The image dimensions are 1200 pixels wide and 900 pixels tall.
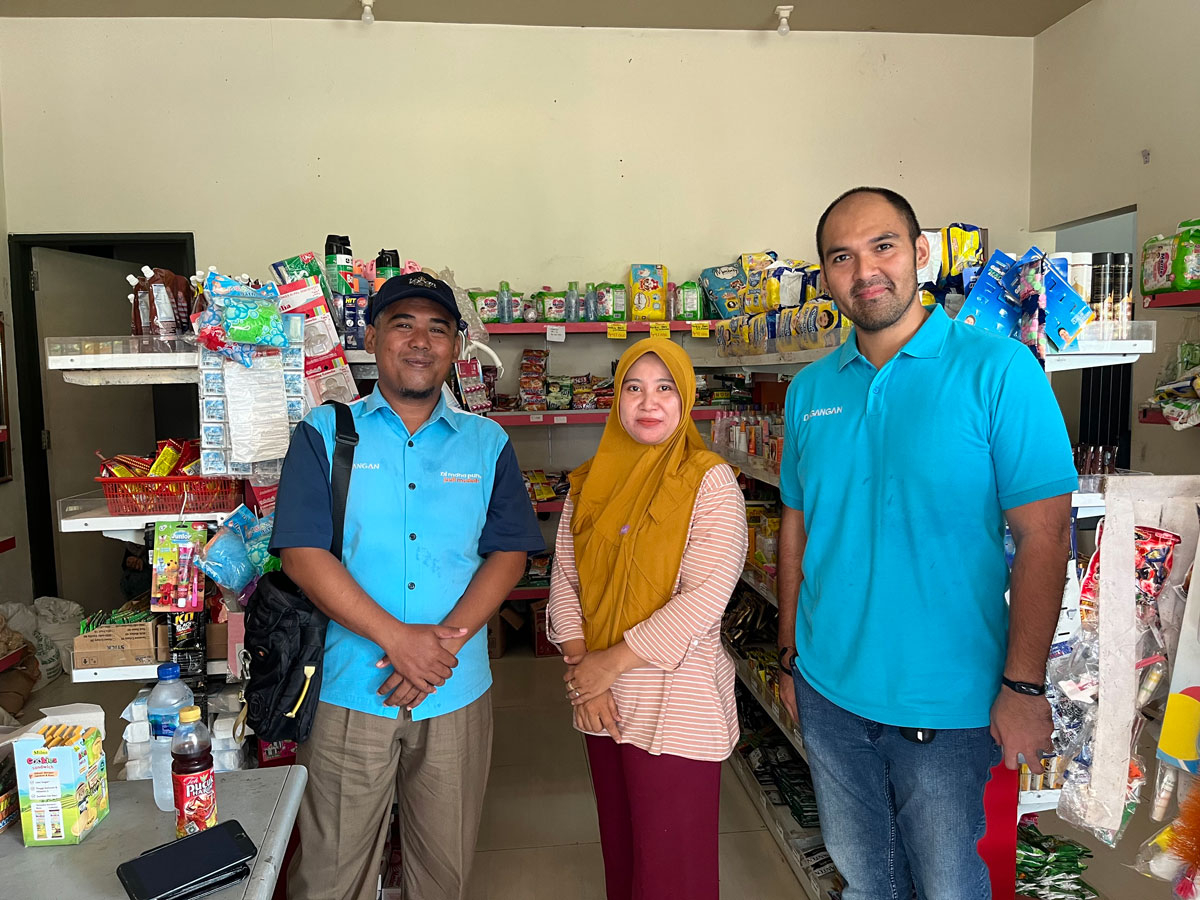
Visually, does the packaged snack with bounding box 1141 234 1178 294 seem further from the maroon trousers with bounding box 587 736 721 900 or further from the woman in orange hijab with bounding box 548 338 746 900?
the maroon trousers with bounding box 587 736 721 900

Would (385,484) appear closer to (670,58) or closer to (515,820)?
(515,820)

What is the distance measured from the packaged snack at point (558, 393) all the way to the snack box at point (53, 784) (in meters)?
4.06

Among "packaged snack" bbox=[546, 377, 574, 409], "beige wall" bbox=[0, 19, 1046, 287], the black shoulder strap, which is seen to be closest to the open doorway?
"beige wall" bbox=[0, 19, 1046, 287]

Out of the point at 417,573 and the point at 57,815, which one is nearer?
the point at 57,815

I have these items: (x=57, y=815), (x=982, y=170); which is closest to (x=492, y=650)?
(x=57, y=815)

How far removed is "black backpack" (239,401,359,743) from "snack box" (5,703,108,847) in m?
0.62

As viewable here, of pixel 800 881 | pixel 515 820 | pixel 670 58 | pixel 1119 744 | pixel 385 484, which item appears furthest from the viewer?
pixel 670 58

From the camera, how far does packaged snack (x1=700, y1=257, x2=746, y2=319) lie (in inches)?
204

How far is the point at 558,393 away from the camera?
5285 millimetres

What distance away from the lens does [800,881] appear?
2.77 metres

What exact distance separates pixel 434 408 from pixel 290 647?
71cm

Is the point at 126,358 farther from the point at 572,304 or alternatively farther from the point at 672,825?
the point at 572,304

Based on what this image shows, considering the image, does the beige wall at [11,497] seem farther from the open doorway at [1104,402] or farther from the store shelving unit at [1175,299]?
the open doorway at [1104,402]

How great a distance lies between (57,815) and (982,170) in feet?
20.9
